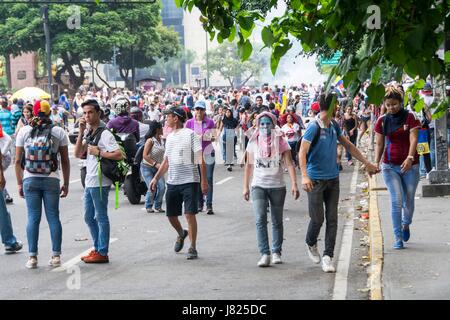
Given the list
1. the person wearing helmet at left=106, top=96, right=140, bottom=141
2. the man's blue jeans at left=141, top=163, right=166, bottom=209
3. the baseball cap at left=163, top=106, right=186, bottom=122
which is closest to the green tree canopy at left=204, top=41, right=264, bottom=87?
the person wearing helmet at left=106, top=96, right=140, bottom=141

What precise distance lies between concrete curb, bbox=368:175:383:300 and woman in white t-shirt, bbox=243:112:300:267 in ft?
3.47

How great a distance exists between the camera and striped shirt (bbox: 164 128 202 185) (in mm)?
11195

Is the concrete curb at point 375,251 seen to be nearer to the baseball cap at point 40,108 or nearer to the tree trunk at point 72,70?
the baseball cap at point 40,108

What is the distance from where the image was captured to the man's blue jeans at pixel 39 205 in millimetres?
10617

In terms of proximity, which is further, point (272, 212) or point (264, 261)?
point (272, 212)

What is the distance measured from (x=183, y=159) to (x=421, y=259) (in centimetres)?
286

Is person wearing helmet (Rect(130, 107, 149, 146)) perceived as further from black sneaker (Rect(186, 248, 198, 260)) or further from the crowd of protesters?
black sneaker (Rect(186, 248, 198, 260))

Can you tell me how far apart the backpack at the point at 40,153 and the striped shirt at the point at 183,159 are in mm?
1353

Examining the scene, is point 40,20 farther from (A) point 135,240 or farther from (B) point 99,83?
(B) point 99,83

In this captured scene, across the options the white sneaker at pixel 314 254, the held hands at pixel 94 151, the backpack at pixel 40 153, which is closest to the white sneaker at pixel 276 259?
the white sneaker at pixel 314 254

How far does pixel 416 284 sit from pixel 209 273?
2.25 m

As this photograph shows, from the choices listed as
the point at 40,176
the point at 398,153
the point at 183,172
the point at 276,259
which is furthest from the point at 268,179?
the point at 40,176

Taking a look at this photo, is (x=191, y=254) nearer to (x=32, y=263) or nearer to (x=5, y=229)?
(x=32, y=263)

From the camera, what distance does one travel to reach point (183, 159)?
1121cm
